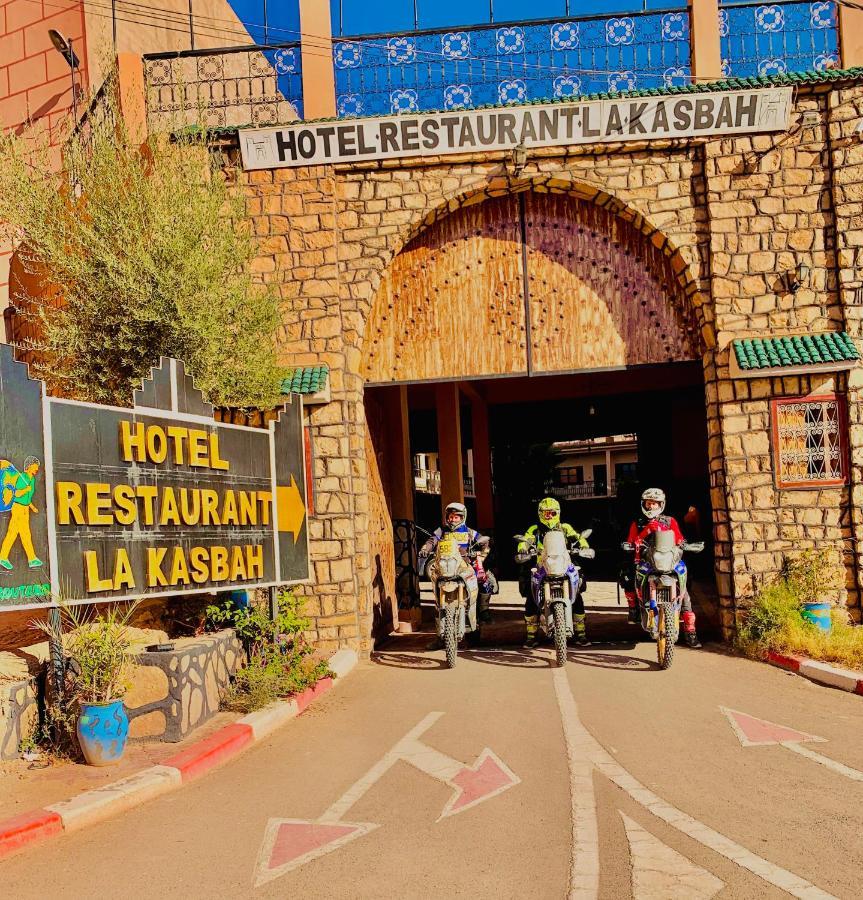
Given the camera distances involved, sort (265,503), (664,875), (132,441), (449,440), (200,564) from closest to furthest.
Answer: (664,875) < (132,441) < (200,564) < (265,503) < (449,440)

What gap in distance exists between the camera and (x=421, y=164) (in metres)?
12.5

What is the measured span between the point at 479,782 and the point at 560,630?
180 inches

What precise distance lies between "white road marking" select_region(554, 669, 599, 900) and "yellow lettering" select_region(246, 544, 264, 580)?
3.28 metres

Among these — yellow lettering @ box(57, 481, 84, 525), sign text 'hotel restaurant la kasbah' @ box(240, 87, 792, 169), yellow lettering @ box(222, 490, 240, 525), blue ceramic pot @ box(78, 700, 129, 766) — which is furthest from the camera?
sign text 'hotel restaurant la kasbah' @ box(240, 87, 792, 169)

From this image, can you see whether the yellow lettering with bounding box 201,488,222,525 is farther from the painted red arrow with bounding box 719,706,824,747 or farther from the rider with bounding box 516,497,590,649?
the painted red arrow with bounding box 719,706,824,747

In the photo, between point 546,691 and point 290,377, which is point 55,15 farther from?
point 546,691

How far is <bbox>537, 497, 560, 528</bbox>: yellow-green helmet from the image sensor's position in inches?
455

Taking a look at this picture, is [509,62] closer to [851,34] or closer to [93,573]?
[851,34]

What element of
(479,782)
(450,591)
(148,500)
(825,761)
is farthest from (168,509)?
(825,761)

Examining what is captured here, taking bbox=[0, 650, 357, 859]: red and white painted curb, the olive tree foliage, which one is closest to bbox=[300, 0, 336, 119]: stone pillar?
the olive tree foliage

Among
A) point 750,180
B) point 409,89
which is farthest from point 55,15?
point 750,180

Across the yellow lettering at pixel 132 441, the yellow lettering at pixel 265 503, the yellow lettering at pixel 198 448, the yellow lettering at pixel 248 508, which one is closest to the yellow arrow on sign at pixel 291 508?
the yellow lettering at pixel 265 503

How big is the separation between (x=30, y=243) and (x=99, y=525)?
578cm

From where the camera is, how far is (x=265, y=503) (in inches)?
386
